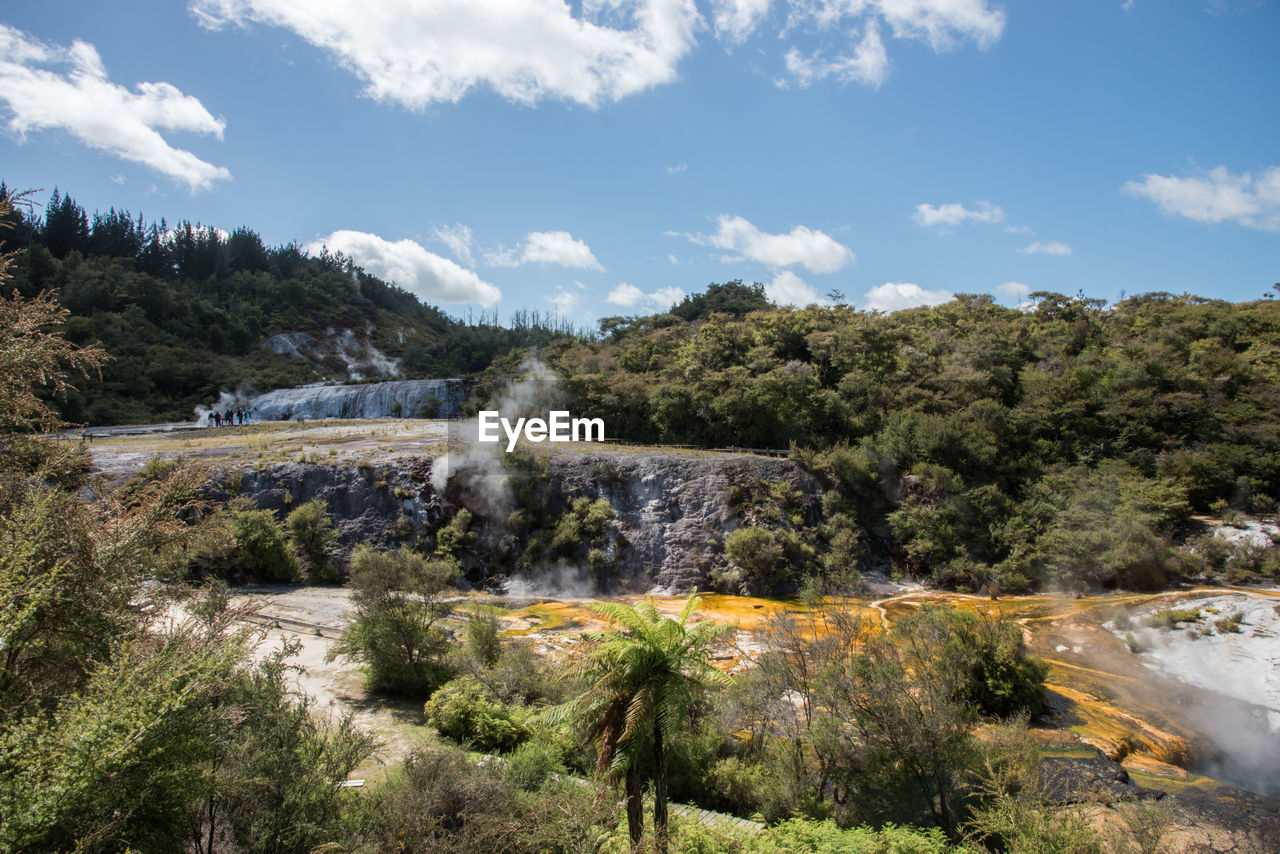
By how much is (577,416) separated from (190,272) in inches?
3200

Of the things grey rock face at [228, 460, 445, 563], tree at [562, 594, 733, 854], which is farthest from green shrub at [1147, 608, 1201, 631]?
grey rock face at [228, 460, 445, 563]

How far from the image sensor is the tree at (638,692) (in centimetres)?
781

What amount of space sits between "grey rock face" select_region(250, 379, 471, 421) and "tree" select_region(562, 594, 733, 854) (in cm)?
5178

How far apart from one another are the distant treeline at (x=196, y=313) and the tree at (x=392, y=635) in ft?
145

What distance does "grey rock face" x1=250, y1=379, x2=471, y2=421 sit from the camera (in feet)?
187

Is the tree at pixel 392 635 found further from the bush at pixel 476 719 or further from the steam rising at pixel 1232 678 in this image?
the steam rising at pixel 1232 678

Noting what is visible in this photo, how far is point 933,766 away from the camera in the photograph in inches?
472

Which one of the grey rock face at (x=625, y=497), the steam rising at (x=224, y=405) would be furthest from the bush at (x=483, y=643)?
the steam rising at (x=224, y=405)

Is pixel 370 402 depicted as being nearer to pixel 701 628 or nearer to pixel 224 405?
pixel 224 405

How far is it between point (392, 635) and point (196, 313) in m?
78.5

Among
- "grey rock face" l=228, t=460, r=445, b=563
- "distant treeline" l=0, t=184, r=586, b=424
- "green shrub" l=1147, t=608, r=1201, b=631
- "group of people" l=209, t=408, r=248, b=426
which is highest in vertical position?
"distant treeline" l=0, t=184, r=586, b=424

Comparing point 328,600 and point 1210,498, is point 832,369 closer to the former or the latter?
point 1210,498

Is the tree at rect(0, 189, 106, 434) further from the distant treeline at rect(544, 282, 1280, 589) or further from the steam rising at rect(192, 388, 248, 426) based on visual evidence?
the steam rising at rect(192, 388, 248, 426)

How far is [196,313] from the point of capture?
7456cm
